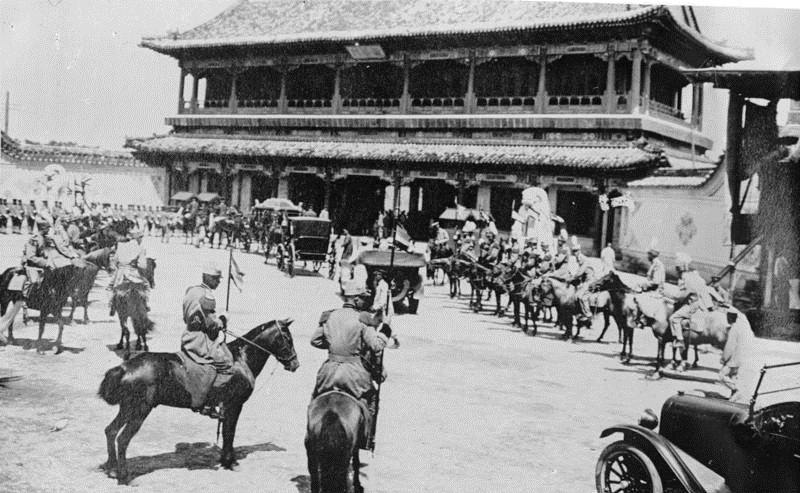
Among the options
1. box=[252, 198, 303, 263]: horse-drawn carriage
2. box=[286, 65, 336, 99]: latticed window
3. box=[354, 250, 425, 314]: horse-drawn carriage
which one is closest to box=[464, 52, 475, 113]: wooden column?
box=[286, 65, 336, 99]: latticed window

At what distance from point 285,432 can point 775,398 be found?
12.5ft

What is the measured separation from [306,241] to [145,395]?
7.48 meters

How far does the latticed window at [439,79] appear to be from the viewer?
19125 mm

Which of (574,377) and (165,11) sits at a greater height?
(165,11)

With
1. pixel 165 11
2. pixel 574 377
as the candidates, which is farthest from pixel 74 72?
pixel 574 377

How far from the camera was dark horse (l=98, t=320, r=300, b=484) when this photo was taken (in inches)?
180

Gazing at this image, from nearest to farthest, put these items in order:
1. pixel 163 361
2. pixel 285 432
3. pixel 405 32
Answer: pixel 163 361
pixel 285 432
pixel 405 32

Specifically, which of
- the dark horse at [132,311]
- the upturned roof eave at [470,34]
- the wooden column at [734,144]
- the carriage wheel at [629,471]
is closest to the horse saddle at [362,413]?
the carriage wheel at [629,471]

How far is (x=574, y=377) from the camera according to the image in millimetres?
7289

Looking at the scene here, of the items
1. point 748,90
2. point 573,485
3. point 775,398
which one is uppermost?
point 748,90

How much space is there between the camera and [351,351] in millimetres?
4434

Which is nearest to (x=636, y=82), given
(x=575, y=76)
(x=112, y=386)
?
(x=575, y=76)

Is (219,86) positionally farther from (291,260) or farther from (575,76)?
(291,260)

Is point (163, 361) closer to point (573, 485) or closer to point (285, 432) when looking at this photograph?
point (285, 432)
